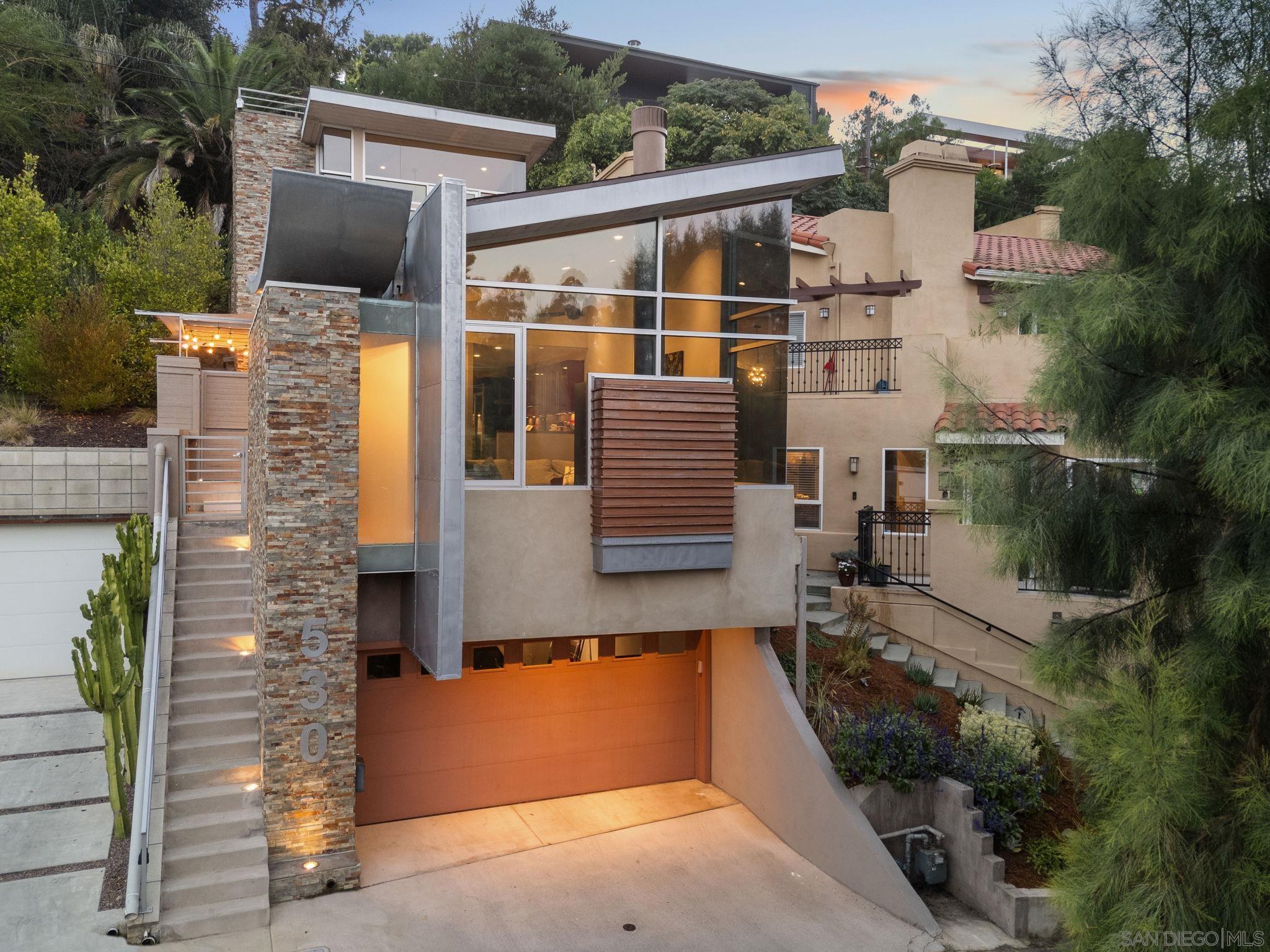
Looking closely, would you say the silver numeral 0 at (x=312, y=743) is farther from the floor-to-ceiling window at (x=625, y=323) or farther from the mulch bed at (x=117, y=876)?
the floor-to-ceiling window at (x=625, y=323)

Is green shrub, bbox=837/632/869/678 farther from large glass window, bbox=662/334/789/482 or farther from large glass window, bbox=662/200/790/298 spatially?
large glass window, bbox=662/200/790/298

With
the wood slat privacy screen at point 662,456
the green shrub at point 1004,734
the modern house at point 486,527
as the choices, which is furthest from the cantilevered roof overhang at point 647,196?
the green shrub at point 1004,734

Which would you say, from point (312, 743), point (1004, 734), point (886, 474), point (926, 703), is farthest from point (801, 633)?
point (886, 474)

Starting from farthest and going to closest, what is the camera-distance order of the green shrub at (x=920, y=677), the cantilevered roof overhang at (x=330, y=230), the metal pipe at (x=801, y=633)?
1. the green shrub at (x=920, y=677)
2. the metal pipe at (x=801, y=633)
3. the cantilevered roof overhang at (x=330, y=230)

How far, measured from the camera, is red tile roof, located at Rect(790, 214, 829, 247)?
1744 cm

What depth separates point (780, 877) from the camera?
9.00 m

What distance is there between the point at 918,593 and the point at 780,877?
16.2 feet

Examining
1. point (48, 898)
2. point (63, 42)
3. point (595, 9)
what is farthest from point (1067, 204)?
point (595, 9)

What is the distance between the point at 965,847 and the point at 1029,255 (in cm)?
1370

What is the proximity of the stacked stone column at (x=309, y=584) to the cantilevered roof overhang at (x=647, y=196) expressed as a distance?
170 centimetres

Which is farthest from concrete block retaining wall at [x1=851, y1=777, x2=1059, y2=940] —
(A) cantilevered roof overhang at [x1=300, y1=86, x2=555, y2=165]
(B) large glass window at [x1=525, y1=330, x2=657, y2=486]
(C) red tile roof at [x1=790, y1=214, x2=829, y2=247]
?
(A) cantilevered roof overhang at [x1=300, y1=86, x2=555, y2=165]

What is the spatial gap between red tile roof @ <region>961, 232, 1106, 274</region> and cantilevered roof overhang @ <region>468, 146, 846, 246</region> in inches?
101

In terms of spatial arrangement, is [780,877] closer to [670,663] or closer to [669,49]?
[670,663]

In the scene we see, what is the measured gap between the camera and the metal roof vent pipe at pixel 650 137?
10820 mm
